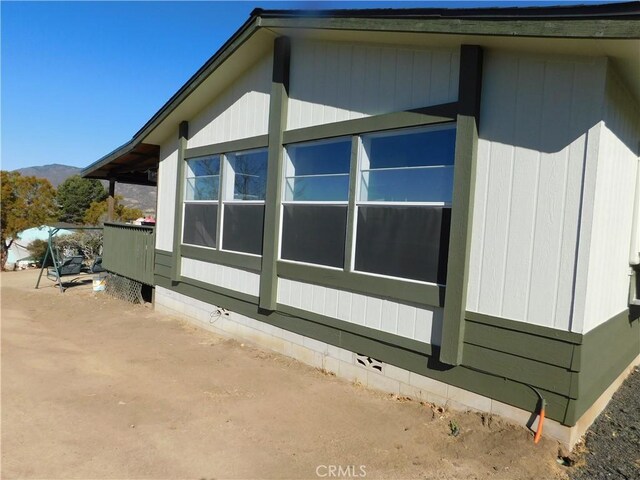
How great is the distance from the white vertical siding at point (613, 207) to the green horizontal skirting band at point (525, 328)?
11 cm

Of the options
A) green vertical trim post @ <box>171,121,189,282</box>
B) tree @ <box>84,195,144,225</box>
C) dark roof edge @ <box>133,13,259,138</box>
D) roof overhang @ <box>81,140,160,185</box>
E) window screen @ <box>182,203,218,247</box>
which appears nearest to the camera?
dark roof edge @ <box>133,13,259,138</box>

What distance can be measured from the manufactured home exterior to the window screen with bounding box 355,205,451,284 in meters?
0.02

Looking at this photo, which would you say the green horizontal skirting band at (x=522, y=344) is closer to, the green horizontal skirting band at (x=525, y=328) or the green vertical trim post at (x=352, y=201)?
the green horizontal skirting band at (x=525, y=328)

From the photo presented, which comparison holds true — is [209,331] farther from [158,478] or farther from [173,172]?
[158,478]

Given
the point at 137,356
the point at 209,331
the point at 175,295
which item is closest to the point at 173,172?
the point at 175,295

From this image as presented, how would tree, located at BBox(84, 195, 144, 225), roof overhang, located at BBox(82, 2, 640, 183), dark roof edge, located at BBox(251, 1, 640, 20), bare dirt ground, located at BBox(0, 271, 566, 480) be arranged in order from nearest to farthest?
dark roof edge, located at BBox(251, 1, 640, 20) < roof overhang, located at BBox(82, 2, 640, 183) < bare dirt ground, located at BBox(0, 271, 566, 480) < tree, located at BBox(84, 195, 144, 225)

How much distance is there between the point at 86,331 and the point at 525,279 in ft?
22.6

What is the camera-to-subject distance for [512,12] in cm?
333

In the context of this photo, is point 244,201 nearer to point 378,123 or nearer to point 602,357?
point 378,123

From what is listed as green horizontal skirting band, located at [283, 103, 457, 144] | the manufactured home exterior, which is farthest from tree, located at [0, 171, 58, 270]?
green horizontal skirting band, located at [283, 103, 457, 144]

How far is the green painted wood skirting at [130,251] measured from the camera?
919cm

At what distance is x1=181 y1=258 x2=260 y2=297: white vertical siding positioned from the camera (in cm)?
638

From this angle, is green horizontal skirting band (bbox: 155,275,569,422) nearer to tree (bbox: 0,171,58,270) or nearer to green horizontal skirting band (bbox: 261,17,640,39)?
green horizontal skirting band (bbox: 261,17,640,39)

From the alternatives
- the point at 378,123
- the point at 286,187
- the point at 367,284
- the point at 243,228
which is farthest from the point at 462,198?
the point at 243,228
